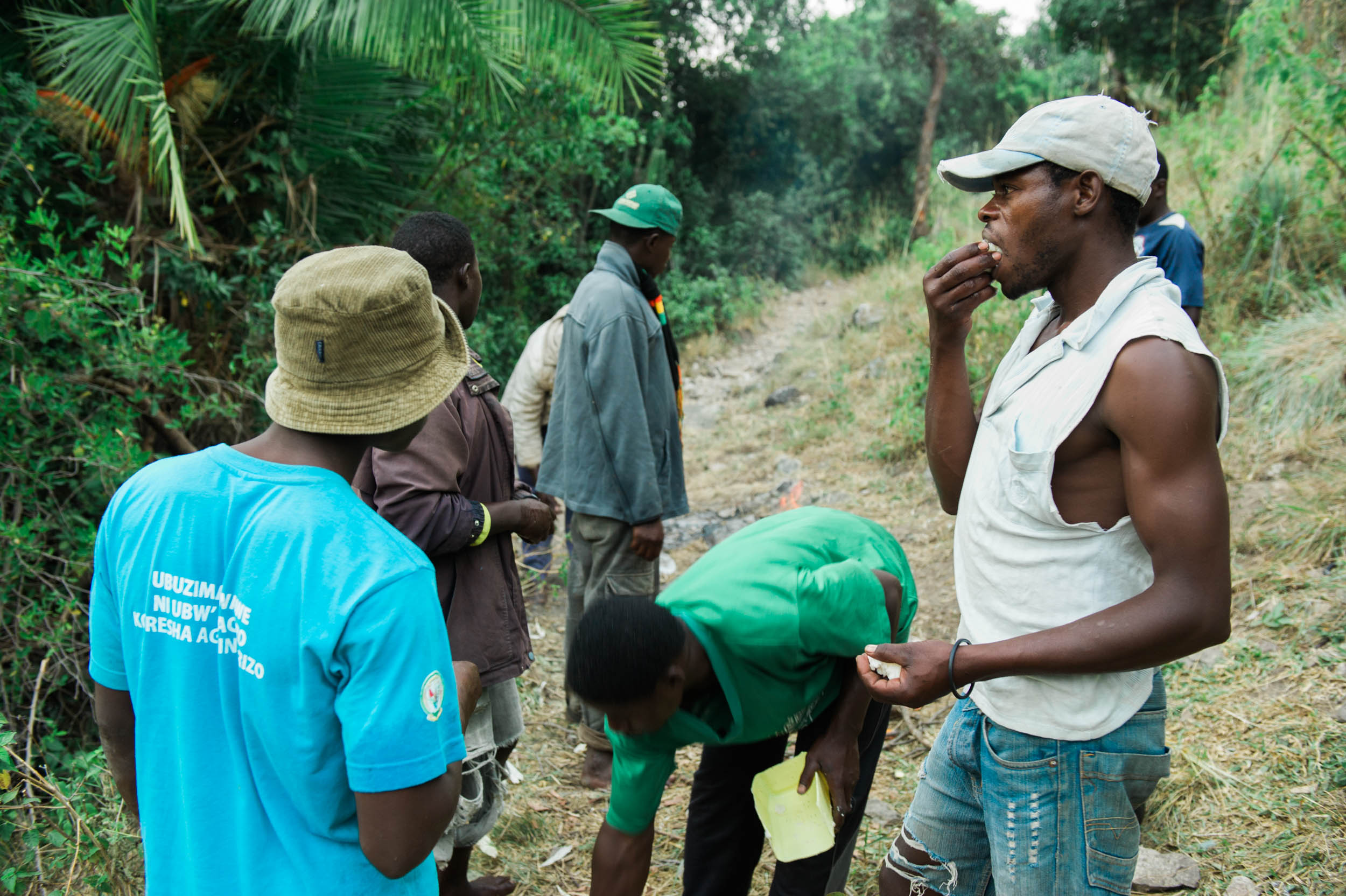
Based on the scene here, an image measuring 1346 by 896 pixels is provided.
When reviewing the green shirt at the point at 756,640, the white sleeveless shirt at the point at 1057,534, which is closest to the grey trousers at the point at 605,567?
the green shirt at the point at 756,640

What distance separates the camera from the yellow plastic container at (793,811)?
1.98 m

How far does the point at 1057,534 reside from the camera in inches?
63.6

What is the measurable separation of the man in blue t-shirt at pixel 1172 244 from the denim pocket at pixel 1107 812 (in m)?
2.93

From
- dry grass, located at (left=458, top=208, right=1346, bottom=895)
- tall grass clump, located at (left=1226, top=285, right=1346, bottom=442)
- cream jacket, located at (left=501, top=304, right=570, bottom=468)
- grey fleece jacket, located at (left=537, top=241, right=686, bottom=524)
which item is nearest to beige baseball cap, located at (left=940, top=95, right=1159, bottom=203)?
grey fleece jacket, located at (left=537, top=241, right=686, bottom=524)

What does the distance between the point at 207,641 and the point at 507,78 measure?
17.6ft

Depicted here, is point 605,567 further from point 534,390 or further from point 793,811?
point 793,811

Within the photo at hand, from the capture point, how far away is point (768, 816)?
6.72ft

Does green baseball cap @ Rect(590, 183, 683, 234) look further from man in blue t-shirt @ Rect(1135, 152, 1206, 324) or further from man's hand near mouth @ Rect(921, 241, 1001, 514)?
man in blue t-shirt @ Rect(1135, 152, 1206, 324)

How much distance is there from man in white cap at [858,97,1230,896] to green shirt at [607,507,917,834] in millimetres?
234

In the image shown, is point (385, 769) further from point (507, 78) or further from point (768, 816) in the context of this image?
point (507, 78)

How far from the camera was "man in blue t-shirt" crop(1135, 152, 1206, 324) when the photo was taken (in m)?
3.97

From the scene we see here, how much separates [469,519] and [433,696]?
1.13 meters

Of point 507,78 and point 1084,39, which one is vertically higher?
point 1084,39

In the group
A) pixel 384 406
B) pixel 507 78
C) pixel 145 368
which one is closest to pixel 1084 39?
pixel 507 78
